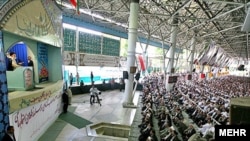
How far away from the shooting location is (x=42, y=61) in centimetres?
1117

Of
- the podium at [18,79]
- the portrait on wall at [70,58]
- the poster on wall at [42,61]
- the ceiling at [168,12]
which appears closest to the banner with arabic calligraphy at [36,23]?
the poster on wall at [42,61]

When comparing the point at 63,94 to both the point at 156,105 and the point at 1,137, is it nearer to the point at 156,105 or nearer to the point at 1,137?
the point at 156,105

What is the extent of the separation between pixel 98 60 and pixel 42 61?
10.7 m

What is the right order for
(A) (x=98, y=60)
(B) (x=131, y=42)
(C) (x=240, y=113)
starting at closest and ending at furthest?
(C) (x=240, y=113), (B) (x=131, y=42), (A) (x=98, y=60)

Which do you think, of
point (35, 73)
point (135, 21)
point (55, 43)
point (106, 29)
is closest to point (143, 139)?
point (35, 73)

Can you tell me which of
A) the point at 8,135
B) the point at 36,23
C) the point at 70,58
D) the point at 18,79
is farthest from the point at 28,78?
the point at 70,58

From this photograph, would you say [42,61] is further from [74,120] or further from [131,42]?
[131,42]

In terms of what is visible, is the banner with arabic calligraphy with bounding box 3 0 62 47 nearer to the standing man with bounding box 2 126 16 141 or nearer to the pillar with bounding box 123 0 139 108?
the standing man with bounding box 2 126 16 141

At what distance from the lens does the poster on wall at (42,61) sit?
10570 millimetres

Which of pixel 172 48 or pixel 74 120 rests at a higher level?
pixel 172 48

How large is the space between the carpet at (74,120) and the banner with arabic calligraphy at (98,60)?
8485mm

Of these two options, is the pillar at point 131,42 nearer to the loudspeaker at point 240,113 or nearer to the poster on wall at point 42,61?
the poster on wall at point 42,61

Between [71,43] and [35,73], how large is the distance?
9568mm

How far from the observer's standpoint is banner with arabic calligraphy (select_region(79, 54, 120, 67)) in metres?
20.1
